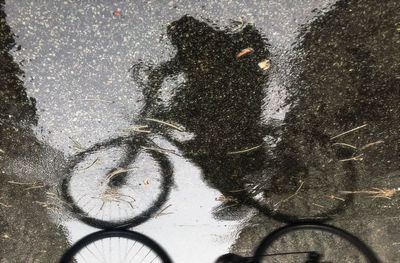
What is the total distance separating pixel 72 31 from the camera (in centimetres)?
278

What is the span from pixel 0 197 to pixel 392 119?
13.4ft

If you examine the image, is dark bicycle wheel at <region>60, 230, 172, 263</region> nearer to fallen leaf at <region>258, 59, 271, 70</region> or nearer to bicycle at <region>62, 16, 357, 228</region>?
bicycle at <region>62, 16, 357, 228</region>

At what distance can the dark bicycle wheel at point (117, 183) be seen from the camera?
3.32 metres

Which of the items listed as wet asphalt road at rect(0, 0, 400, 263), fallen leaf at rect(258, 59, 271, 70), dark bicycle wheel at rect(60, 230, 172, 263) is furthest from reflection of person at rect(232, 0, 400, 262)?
dark bicycle wheel at rect(60, 230, 172, 263)

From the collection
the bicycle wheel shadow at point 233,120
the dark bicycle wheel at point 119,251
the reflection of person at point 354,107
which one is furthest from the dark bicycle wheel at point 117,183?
the reflection of person at point 354,107

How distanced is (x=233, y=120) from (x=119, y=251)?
2.08 m

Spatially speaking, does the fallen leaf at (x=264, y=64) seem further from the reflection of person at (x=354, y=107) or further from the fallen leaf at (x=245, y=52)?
the reflection of person at (x=354, y=107)

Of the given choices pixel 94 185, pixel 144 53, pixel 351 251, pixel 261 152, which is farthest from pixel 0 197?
pixel 351 251

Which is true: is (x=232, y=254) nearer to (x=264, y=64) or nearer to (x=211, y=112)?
(x=211, y=112)

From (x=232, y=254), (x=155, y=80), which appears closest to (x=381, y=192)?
(x=232, y=254)

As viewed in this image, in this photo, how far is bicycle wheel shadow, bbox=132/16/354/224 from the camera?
291 cm

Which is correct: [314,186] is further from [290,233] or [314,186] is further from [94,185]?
[94,185]

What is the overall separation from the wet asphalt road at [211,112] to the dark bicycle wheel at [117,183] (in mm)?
42

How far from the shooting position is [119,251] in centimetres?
382
